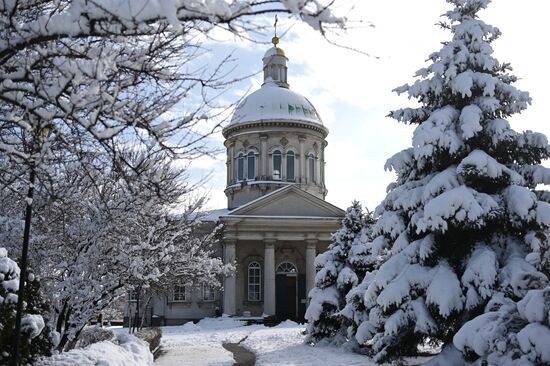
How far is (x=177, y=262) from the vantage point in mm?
16000

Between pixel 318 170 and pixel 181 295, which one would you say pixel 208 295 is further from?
pixel 318 170

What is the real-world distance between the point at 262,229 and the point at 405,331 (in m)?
Result: 26.3

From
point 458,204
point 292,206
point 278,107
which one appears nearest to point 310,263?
point 292,206

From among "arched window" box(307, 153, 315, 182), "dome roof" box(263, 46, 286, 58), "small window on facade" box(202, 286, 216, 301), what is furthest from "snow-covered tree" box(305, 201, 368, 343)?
"dome roof" box(263, 46, 286, 58)

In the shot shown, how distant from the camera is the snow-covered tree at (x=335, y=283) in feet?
68.0

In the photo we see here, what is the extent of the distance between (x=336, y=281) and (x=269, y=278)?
16.5m

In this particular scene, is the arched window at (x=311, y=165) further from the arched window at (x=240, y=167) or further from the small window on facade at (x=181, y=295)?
the small window on facade at (x=181, y=295)

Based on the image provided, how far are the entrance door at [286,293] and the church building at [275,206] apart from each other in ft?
0.20

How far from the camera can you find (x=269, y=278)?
37.6 m

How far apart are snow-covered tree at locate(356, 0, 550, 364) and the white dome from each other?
27853 mm

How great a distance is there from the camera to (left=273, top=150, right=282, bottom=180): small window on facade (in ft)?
138

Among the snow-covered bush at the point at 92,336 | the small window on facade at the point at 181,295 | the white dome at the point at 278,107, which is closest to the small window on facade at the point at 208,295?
the small window on facade at the point at 181,295

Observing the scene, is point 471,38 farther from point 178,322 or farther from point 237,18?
point 178,322

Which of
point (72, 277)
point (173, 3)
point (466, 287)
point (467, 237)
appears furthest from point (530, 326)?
point (72, 277)
